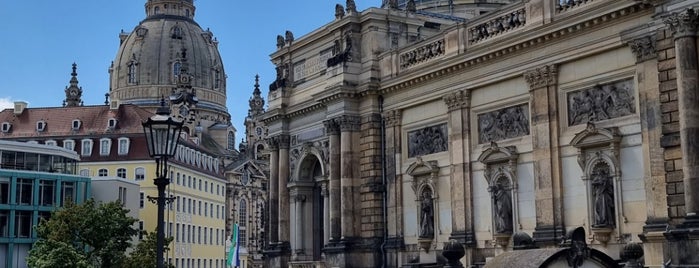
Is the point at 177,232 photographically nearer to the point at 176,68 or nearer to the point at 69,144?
the point at 69,144

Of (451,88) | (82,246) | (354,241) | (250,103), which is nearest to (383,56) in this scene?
(451,88)

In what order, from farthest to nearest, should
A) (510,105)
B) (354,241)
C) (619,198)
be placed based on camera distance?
(354,241)
(510,105)
(619,198)

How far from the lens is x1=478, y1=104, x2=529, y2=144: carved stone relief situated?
33.3 m

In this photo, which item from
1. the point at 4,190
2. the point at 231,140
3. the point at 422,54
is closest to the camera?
the point at 422,54

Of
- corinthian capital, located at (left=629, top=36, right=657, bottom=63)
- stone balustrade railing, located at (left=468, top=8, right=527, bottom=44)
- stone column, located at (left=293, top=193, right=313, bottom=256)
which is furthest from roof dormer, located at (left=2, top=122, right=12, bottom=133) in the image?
corinthian capital, located at (left=629, top=36, right=657, bottom=63)

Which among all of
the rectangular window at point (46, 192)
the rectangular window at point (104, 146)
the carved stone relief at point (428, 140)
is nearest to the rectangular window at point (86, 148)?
the rectangular window at point (104, 146)

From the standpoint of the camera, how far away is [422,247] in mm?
37906

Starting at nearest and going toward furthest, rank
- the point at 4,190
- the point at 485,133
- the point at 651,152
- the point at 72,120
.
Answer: the point at 651,152 → the point at 485,133 → the point at 4,190 → the point at 72,120

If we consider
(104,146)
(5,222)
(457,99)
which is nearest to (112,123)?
(104,146)

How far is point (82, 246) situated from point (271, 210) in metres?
13.1

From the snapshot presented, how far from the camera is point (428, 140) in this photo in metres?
38.3

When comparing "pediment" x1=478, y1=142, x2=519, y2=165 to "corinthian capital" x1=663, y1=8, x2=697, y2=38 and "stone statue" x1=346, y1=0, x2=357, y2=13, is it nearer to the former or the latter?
"corinthian capital" x1=663, y1=8, x2=697, y2=38

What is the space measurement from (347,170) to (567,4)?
45.0ft

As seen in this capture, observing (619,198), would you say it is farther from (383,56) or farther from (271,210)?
(271,210)
